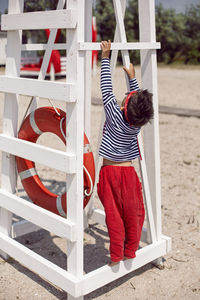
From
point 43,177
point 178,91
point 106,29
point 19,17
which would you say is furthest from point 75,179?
point 106,29

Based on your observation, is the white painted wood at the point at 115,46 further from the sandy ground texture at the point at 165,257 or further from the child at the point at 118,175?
the sandy ground texture at the point at 165,257

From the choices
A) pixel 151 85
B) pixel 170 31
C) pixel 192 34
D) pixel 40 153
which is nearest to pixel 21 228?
pixel 40 153

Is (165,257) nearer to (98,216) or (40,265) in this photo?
(98,216)

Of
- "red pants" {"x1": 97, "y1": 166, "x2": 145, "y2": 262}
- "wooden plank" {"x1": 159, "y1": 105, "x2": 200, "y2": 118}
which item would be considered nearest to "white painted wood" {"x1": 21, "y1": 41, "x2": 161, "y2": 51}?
"red pants" {"x1": 97, "y1": 166, "x2": 145, "y2": 262}

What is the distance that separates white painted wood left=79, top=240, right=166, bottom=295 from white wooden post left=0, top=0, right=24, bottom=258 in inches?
28.5

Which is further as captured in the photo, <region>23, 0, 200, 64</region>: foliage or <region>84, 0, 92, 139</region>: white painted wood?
<region>23, 0, 200, 64</region>: foliage

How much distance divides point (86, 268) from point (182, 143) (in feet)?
11.2

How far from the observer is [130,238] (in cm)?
232

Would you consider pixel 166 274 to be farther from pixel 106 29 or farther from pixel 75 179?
pixel 106 29

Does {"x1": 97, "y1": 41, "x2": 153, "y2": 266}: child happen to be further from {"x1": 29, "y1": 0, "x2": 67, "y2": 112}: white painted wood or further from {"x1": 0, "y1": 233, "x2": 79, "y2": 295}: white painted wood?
{"x1": 29, "y1": 0, "x2": 67, "y2": 112}: white painted wood

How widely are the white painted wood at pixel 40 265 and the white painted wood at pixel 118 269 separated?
7 cm

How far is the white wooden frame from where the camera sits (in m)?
2.04

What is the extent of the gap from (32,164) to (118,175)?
676 millimetres

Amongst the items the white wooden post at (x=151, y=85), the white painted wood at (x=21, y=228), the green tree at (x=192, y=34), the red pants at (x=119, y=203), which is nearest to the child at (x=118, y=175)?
the red pants at (x=119, y=203)
